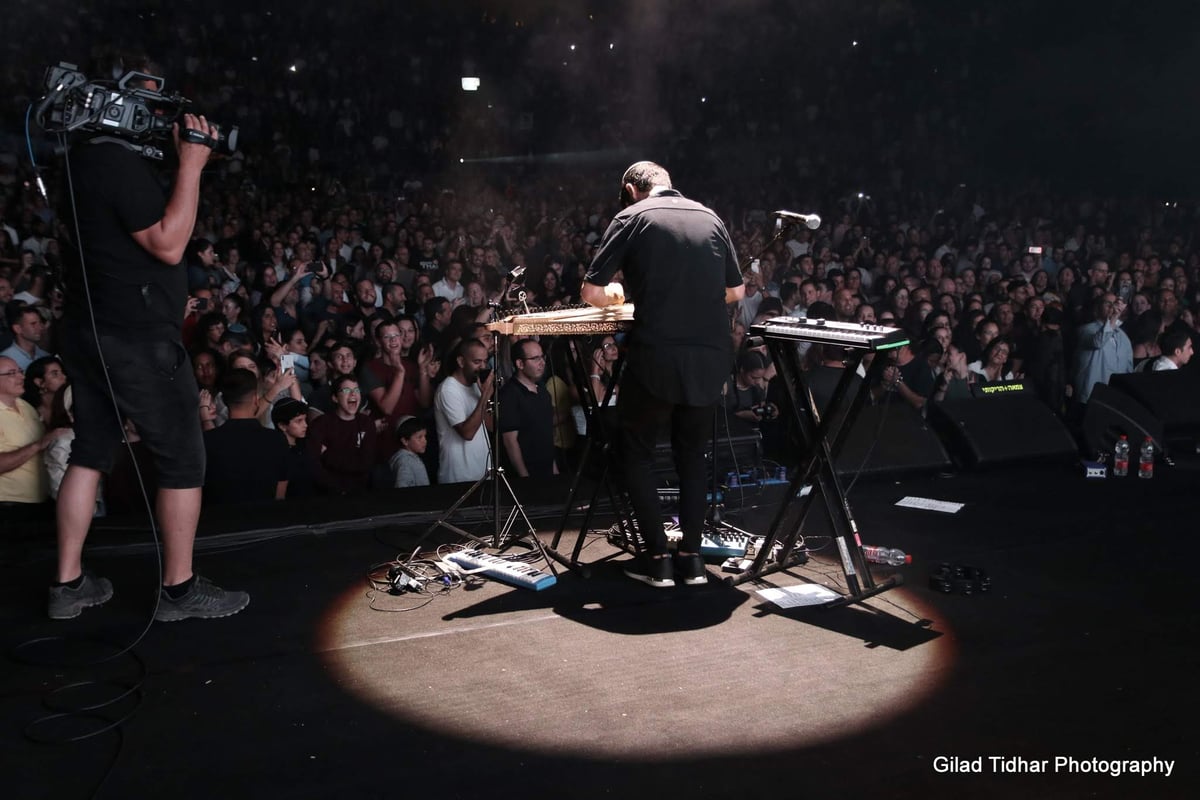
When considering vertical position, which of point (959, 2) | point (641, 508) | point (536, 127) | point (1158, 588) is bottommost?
point (1158, 588)

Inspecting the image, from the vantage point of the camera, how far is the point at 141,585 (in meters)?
3.05

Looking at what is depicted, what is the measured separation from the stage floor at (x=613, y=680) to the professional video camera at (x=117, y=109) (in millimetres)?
1359

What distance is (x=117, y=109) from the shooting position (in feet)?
8.05

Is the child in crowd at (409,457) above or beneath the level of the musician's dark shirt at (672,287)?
A: beneath

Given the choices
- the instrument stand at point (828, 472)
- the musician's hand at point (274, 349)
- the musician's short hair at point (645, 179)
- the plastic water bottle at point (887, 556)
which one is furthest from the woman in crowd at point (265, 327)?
the plastic water bottle at point (887, 556)

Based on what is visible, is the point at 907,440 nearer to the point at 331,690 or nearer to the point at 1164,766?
the point at 1164,766

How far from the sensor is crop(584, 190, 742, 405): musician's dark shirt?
2.88 meters

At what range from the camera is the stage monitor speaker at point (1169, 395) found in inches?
208

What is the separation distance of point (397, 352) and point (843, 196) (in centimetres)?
888

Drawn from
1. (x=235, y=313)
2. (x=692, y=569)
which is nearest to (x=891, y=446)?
(x=692, y=569)

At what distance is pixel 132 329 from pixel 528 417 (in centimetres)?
218

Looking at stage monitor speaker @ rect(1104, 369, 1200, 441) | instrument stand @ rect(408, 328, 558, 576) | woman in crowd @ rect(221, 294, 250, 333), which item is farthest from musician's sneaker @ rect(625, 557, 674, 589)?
stage monitor speaker @ rect(1104, 369, 1200, 441)

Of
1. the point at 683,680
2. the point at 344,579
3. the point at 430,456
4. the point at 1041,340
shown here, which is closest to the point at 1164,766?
the point at 683,680

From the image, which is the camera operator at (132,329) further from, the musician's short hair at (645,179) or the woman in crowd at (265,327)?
the woman in crowd at (265,327)
